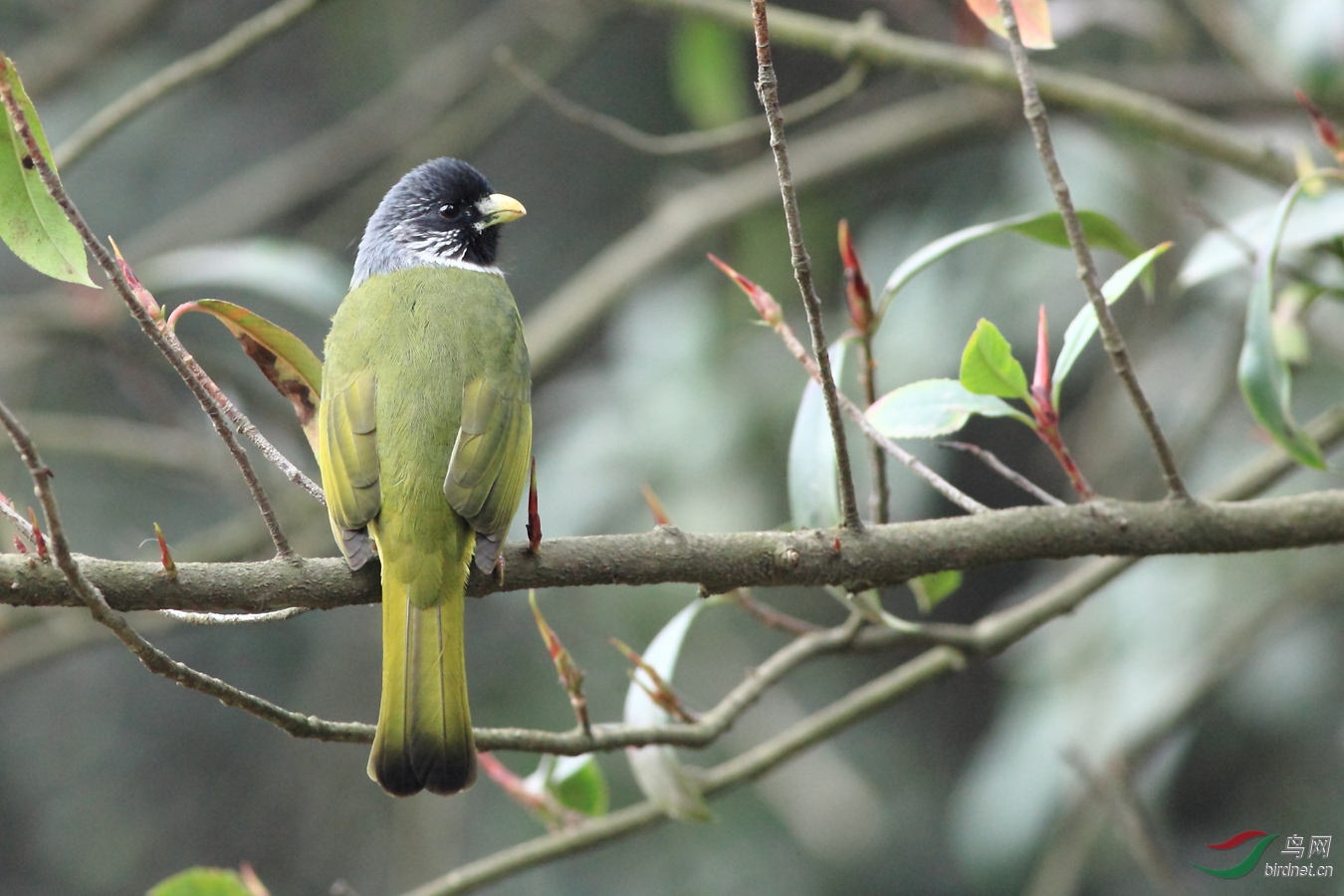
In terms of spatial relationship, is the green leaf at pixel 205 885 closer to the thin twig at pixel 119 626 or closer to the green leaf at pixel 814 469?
the thin twig at pixel 119 626

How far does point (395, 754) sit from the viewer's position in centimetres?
214

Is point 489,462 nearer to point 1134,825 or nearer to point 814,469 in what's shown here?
point 814,469

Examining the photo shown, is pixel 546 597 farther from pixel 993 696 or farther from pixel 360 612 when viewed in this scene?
pixel 993 696

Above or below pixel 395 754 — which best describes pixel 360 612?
above

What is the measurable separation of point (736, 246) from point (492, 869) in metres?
3.91

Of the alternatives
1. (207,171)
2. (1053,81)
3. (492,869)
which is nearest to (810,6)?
(207,171)

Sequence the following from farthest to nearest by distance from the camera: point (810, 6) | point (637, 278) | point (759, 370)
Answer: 1. point (810, 6)
2. point (759, 370)
3. point (637, 278)

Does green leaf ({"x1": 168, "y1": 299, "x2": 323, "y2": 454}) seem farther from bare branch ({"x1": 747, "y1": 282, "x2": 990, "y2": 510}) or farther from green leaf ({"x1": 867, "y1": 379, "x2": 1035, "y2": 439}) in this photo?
green leaf ({"x1": 867, "y1": 379, "x2": 1035, "y2": 439})

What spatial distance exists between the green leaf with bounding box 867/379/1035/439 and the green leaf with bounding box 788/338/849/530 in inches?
6.7

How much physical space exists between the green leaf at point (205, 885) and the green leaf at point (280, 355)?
908 millimetres

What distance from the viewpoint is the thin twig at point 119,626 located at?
5.00ft

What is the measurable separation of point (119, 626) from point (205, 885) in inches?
A: 46.5

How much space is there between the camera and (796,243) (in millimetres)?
1740

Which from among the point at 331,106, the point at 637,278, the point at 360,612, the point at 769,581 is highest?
the point at 331,106
